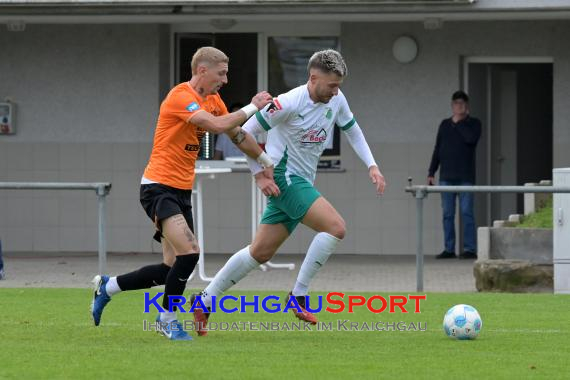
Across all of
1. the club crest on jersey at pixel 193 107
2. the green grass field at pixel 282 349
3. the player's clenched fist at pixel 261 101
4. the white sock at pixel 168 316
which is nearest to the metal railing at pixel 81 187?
the green grass field at pixel 282 349

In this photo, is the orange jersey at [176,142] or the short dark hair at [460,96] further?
the short dark hair at [460,96]

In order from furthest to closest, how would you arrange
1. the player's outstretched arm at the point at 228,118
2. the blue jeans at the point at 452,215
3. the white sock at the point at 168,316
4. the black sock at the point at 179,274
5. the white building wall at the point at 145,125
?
the white building wall at the point at 145,125
the blue jeans at the point at 452,215
the white sock at the point at 168,316
the black sock at the point at 179,274
the player's outstretched arm at the point at 228,118

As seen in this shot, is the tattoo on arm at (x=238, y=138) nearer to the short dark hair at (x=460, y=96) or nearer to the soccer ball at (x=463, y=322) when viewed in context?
the soccer ball at (x=463, y=322)

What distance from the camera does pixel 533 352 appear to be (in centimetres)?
853

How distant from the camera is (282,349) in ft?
28.0

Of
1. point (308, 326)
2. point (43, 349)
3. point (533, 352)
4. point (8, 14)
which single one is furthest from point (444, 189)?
point (8, 14)

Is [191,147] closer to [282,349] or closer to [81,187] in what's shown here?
[282,349]

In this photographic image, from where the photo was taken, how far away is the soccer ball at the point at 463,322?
8922mm

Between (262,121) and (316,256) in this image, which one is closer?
(262,121)

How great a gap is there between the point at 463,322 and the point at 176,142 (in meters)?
2.24

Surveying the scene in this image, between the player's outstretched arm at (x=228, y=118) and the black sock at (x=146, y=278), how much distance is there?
1.11 metres

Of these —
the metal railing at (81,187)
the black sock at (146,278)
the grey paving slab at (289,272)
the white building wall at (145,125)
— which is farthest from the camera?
the white building wall at (145,125)

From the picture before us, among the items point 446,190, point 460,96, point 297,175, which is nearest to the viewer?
point 297,175

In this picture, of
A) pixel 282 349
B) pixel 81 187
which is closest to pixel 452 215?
pixel 81 187
